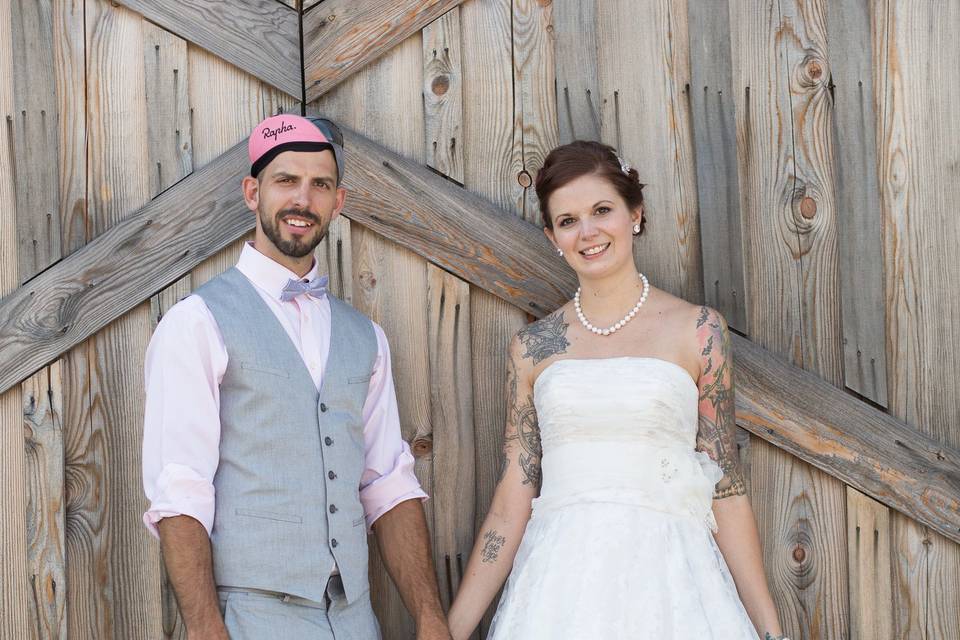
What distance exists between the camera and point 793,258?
3.08 m

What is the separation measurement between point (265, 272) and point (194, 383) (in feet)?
Answer: 1.28

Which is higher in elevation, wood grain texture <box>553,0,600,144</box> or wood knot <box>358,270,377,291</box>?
wood grain texture <box>553,0,600,144</box>

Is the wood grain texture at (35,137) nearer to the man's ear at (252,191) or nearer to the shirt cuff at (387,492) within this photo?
the man's ear at (252,191)

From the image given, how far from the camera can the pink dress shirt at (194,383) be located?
2334 millimetres

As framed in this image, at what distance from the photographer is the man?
92.8 inches

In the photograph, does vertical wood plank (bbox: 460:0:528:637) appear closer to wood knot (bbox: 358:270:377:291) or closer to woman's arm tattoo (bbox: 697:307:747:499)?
wood knot (bbox: 358:270:377:291)

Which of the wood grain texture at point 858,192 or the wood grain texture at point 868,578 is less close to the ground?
the wood grain texture at point 858,192

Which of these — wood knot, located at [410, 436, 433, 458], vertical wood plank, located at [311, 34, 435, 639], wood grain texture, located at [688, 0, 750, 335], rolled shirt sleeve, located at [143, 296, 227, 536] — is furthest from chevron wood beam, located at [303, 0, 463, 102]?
wood knot, located at [410, 436, 433, 458]

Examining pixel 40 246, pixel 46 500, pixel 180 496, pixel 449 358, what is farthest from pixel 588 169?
pixel 46 500

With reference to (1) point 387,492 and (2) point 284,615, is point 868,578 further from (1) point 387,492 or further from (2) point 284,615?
(2) point 284,615

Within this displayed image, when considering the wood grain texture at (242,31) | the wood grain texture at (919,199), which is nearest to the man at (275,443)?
the wood grain texture at (242,31)

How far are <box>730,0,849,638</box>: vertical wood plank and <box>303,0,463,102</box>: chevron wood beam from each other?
108cm

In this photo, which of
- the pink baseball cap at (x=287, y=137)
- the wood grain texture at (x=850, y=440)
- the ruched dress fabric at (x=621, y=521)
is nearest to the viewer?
the ruched dress fabric at (x=621, y=521)

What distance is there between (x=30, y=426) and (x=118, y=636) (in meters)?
0.70
